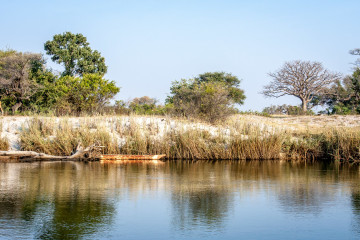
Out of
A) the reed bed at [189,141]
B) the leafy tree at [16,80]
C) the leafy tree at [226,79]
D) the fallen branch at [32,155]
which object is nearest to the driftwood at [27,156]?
the fallen branch at [32,155]

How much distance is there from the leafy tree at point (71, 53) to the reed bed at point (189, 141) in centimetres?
1921

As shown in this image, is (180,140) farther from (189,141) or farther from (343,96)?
(343,96)

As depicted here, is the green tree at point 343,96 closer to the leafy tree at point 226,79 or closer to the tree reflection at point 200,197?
the leafy tree at point 226,79

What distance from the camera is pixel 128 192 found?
11.5 metres

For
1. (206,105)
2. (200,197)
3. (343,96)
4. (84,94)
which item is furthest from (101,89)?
(343,96)

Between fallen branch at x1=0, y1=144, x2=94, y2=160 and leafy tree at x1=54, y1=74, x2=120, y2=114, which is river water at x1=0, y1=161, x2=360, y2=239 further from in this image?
leafy tree at x1=54, y1=74, x2=120, y2=114

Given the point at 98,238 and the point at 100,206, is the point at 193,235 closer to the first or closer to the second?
the point at 98,238

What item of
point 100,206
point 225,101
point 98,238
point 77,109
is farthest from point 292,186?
point 77,109

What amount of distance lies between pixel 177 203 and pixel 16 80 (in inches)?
1206

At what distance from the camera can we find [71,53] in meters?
41.0

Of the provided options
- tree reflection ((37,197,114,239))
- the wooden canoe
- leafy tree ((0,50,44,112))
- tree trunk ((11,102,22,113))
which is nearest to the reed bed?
the wooden canoe

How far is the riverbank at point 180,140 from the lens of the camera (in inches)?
803

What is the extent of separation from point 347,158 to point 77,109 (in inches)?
664

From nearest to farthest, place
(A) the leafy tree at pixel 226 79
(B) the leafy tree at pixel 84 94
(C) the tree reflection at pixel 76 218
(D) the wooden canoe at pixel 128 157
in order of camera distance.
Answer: (C) the tree reflection at pixel 76 218 → (D) the wooden canoe at pixel 128 157 → (B) the leafy tree at pixel 84 94 → (A) the leafy tree at pixel 226 79
